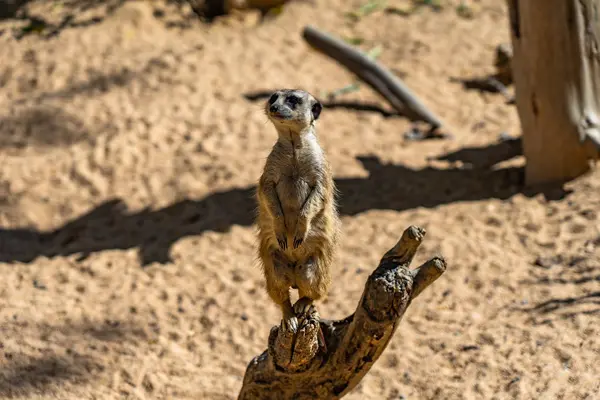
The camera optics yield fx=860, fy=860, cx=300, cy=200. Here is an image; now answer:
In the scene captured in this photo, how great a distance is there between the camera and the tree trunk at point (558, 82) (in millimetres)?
6219

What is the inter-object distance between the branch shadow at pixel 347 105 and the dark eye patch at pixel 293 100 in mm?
4653

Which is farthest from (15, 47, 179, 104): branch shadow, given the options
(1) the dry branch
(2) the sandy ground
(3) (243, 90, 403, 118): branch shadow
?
(1) the dry branch

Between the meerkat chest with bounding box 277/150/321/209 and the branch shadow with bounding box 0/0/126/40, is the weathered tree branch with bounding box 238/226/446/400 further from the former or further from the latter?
the branch shadow with bounding box 0/0/126/40

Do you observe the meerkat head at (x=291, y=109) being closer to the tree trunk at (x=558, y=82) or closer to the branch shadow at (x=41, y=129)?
the tree trunk at (x=558, y=82)

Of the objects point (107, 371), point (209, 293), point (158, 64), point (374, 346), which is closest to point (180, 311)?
point (209, 293)

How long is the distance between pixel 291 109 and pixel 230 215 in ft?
10.6

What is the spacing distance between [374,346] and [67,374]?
77.7 inches

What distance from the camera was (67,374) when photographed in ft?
15.9

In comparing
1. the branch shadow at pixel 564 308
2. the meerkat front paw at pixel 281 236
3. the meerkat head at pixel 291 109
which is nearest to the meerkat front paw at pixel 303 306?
the meerkat front paw at pixel 281 236

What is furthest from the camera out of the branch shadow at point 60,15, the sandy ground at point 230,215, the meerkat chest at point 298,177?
the branch shadow at point 60,15

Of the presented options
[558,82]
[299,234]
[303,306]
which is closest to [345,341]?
[303,306]

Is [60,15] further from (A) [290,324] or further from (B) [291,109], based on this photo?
(A) [290,324]

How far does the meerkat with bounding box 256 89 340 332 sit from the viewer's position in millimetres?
3613

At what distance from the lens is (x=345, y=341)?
3889 mm
